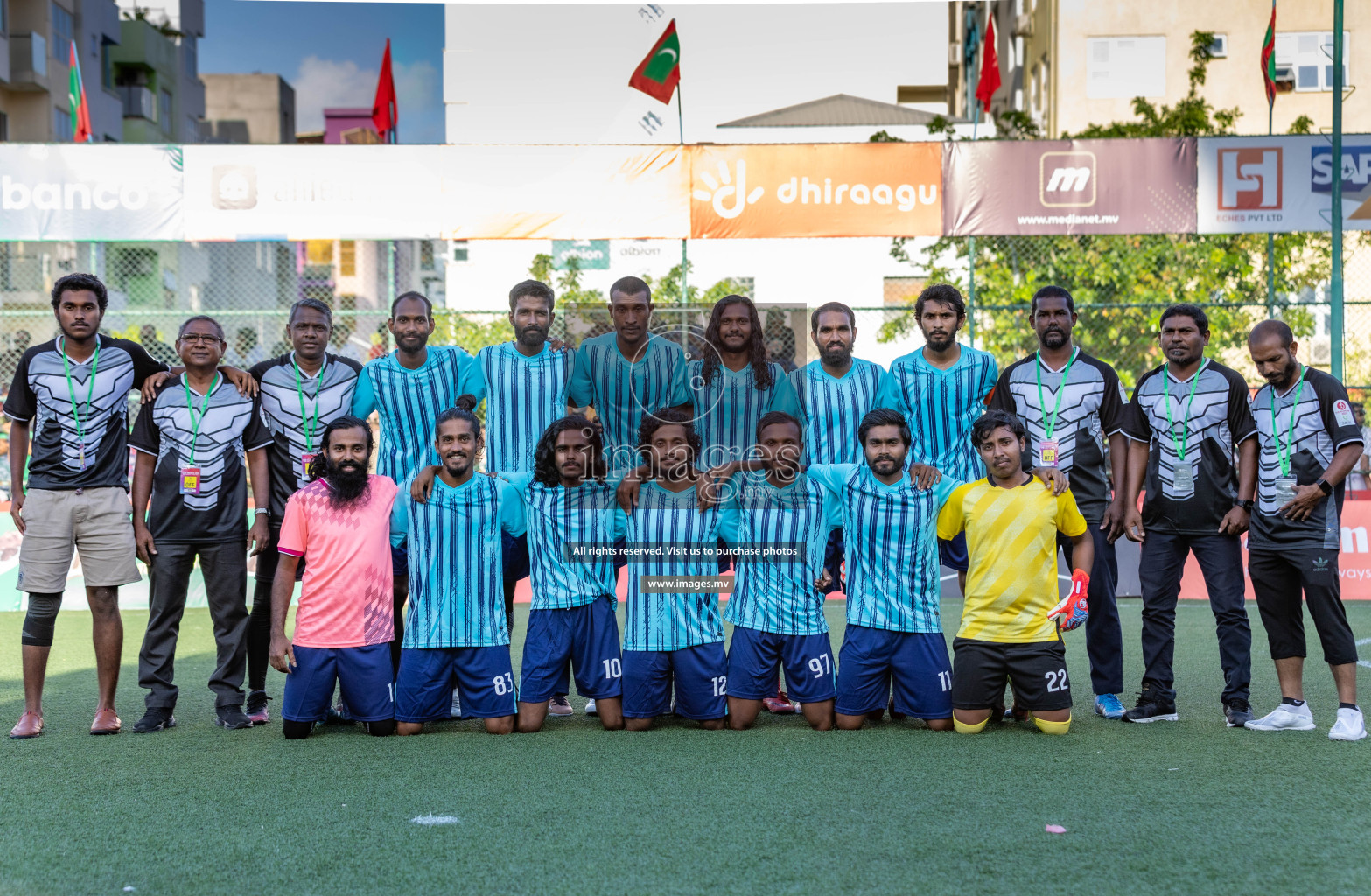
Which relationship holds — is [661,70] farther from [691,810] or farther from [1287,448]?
[691,810]

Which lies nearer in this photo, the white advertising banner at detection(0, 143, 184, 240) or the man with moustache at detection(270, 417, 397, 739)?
the man with moustache at detection(270, 417, 397, 739)

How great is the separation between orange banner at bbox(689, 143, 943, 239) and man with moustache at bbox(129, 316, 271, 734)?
267 inches

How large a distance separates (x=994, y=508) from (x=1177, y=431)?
1019mm

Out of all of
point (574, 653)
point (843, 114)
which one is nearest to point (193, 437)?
point (574, 653)

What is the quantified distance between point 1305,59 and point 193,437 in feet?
85.4

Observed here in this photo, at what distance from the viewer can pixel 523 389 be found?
18.9 feet

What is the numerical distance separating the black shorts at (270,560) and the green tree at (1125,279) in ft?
30.7

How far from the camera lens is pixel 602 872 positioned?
11.2 ft

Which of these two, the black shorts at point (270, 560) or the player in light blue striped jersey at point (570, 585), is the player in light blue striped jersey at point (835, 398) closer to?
the player in light blue striped jersey at point (570, 585)

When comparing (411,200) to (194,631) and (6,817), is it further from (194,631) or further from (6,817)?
(6,817)

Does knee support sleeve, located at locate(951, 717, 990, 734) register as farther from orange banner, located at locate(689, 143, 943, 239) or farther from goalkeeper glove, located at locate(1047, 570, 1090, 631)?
orange banner, located at locate(689, 143, 943, 239)

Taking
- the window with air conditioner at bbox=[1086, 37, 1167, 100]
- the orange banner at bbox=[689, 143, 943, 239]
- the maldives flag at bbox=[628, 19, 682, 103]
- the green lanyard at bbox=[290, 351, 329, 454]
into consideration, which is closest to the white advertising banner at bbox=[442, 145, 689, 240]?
the orange banner at bbox=[689, 143, 943, 239]

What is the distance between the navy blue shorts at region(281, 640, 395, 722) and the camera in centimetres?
527

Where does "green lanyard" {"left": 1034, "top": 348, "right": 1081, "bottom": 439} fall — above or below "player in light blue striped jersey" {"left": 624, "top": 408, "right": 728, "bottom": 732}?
above
